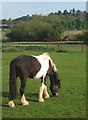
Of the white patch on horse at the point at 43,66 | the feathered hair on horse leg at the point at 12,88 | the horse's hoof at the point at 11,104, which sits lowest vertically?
the horse's hoof at the point at 11,104

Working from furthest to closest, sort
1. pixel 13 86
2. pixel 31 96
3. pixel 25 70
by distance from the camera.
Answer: pixel 31 96
pixel 25 70
pixel 13 86

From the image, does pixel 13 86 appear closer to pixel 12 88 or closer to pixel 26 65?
pixel 12 88

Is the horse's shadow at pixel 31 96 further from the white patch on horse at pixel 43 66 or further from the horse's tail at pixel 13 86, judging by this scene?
the horse's tail at pixel 13 86

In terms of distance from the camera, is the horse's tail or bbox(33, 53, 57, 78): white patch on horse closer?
the horse's tail

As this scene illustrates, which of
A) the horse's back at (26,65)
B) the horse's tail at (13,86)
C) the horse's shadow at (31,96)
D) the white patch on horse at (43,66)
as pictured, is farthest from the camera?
the horse's shadow at (31,96)

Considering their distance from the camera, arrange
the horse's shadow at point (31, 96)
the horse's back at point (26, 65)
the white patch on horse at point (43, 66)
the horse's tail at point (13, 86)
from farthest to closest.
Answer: the horse's shadow at point (31, 96), the white patch on horse at point (43, 66), the horse's back at point (26, 65), the horse's tail at point (13, 86)

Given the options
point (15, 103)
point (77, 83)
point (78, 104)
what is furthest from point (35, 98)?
point (77, 83)

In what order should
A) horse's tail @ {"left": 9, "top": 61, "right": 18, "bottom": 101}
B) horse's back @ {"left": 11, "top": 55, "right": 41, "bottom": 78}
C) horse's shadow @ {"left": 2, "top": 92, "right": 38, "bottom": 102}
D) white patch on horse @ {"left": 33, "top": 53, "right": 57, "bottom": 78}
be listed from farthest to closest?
horse's shadow @ {"left": 2, "top": 92, "right": 38, "bottom": 102} < white patch on horse @ {"left": 33, "top": 53, "right": 57, "bottom": 78} < horse's back @ {"left": 11, "top": 55, "right": 41, "bottom": 78} < horse's tail @ {"left": 9, "top": 61, "right": 18, "bottom": 101}

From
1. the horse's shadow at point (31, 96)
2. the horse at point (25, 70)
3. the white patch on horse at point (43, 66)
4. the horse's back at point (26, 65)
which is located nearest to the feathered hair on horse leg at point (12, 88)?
the horse at point (25, 70)

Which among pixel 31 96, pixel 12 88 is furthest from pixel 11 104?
pixel 31 96

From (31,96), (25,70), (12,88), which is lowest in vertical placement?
(31,96)

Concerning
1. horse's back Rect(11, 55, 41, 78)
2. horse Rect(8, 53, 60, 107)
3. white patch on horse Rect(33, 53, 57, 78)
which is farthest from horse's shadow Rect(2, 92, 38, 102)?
horse's back Rect(11, 55, 41, 78)

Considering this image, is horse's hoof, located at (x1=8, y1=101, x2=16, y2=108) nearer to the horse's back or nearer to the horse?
the horse

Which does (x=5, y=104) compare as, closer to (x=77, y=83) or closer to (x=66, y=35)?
(x=77, y=83)
